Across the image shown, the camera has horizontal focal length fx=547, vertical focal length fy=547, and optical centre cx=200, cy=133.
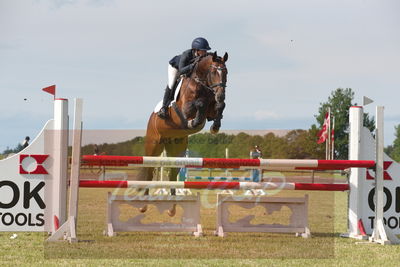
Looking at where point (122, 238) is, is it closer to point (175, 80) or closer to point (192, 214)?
point (192, 214)

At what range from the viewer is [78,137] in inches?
206

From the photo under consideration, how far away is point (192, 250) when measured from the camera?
4910 mm

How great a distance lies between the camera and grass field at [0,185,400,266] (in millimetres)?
4355

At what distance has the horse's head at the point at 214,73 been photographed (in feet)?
19.4

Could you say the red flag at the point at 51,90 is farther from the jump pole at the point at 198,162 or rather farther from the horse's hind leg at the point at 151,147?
the horse's hind leg at the point at 151,147

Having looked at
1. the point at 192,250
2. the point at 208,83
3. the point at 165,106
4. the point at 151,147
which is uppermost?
the point at 208,83

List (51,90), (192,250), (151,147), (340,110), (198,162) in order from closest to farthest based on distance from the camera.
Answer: (192,250) → (198,162) → (51,90) → (151,147) → (340,110)

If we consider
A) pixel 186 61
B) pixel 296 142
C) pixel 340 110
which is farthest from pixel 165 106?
pixel 340 110

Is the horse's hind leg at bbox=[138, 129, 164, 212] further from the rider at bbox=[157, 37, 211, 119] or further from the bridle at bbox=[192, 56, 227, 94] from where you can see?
the bridle at bbox=[192, 56, 227, 94]

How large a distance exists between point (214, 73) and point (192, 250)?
2047 millimetres

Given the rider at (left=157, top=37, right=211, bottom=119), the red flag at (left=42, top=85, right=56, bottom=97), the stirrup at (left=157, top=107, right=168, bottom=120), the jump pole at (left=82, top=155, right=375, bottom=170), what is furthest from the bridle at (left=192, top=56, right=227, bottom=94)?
the red flag at (left=42, top=85, right=56, bottom=97)

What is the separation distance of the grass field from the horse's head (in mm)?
1577

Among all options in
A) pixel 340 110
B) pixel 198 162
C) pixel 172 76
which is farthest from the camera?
pixel 340 110

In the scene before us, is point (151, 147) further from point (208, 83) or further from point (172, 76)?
point (208, 83)
